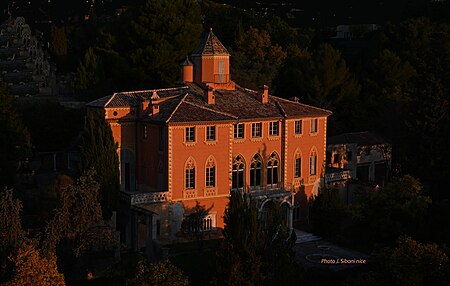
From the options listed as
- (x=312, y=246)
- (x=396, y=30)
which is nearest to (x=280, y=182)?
(x=312, y=246)

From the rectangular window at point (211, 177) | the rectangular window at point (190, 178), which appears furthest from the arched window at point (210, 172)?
the rectangular window at point (190, 178)

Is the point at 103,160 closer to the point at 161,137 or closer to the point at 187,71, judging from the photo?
the point at 161,137

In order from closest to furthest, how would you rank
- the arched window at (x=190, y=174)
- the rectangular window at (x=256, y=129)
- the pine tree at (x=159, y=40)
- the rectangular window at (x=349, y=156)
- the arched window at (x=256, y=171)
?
the arched window at (x=190, y=174)
the rectangular window at (x=256, y=129)
the arched window at (x=256, y=171)
the rectangular window at (x=349, y=156)
the pine tree at (x=159, y=40)

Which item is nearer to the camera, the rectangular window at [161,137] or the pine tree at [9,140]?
the pine tree at [9,140]

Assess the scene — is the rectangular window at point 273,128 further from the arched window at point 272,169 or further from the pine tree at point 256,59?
the pine tree at point 256,59

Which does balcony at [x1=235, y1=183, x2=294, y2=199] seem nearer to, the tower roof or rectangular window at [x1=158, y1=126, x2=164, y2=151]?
rectangular window at [x1=158, y1=126, x2=164, y2=151]

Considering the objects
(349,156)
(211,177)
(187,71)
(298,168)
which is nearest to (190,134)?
(211,177)
